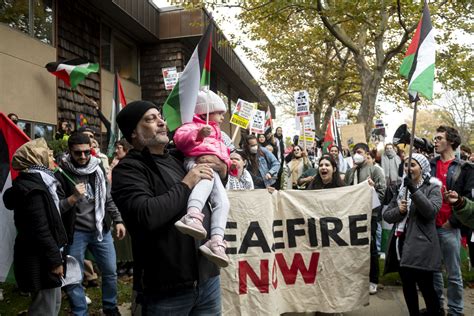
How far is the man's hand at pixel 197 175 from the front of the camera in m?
2.18

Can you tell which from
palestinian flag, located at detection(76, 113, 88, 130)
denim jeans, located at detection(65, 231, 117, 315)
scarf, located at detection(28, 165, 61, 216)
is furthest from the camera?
palestinian flag, located at detection(76, 113, 88, 130)

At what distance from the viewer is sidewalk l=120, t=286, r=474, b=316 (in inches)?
187

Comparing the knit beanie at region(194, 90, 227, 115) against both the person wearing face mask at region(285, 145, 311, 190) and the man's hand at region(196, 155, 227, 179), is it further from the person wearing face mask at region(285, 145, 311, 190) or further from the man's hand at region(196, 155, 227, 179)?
the person wearing face mask at region(285, 145, 311, 190)

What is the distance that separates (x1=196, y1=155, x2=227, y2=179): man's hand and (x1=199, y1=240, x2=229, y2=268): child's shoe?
1.35 ft

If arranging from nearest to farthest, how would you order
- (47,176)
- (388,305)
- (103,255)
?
(47,176) → (103,255) → (388,305)

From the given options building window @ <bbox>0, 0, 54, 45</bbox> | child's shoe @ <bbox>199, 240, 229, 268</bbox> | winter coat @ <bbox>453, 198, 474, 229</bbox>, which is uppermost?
building window @ <bbox>0, 0, 54, 45</bbox>

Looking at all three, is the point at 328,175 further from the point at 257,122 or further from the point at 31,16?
the point at 31,16

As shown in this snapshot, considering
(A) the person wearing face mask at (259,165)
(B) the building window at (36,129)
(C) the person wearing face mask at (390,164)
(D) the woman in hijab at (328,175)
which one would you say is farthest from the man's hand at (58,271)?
(C) the person wearing face mask at (390,164)

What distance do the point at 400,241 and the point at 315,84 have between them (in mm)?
23073

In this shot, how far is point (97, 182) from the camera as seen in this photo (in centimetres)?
464

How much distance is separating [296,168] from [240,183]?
4.77 meters

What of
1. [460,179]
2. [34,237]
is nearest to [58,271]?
[34,237]

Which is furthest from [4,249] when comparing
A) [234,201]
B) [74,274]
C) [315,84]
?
[315,84]

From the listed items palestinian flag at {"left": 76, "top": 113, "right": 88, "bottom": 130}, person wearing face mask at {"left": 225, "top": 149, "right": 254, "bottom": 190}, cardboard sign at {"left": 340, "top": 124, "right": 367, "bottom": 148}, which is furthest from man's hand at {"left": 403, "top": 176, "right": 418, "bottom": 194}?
palestinian flag at {"left": 76, "top": 113, "right": 88, "bottom": 130}
